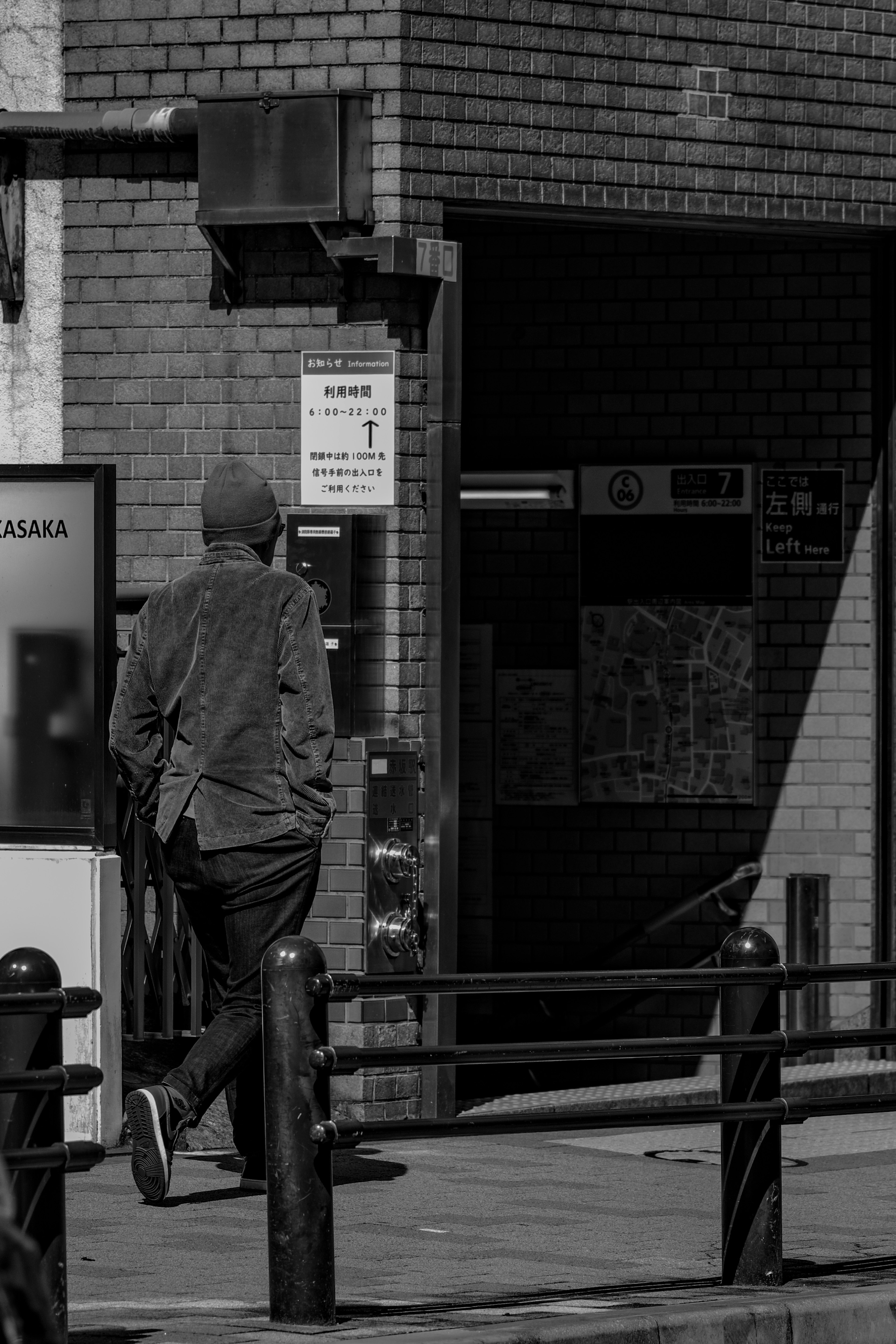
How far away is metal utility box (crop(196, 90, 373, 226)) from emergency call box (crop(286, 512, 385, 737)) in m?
1.09

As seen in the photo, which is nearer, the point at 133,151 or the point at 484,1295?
the point at 484,1295

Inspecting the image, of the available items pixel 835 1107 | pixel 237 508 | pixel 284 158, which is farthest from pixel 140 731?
pixel 284 158

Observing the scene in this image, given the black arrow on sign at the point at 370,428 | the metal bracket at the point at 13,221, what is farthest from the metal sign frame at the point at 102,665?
the metal bracket at the point at 13,221

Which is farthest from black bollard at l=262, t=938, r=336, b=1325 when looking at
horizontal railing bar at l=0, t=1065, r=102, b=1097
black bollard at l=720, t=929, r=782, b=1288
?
black bollard at l=720, t=929, r=782, b=1288

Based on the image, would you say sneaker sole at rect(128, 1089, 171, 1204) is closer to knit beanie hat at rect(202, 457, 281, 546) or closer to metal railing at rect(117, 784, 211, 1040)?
knit beanie hat at rect(202, 457, 281, 546)

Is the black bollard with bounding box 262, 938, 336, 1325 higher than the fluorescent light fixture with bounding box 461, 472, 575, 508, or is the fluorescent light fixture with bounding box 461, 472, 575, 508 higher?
the fluorescent light fixture with bounding box 461, 472, 575, 508

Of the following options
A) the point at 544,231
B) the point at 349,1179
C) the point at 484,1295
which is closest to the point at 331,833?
the point at 349,1179

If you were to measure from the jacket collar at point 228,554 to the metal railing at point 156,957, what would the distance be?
54.7 inches

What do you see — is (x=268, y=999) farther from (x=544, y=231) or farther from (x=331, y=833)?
(x=544, y=231)

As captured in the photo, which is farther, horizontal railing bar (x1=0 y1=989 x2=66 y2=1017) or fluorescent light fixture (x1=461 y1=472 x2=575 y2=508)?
fluorescent light fixture (x1=461 y1=472 x2=575 y2=508)

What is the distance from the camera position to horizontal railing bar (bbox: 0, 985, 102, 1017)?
172 inches

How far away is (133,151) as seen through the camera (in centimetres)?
823

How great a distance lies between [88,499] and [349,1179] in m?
2.28

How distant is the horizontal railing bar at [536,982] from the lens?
493cm
